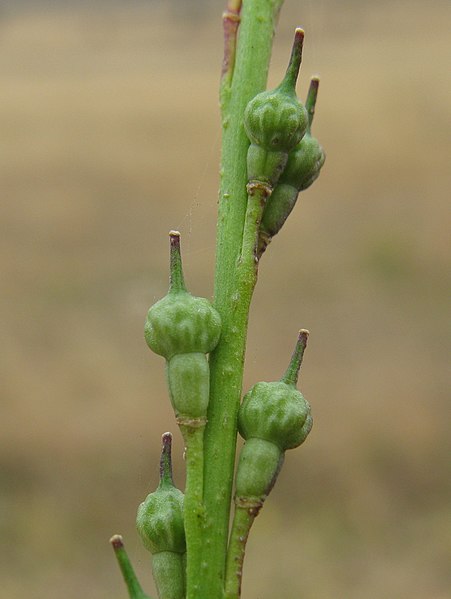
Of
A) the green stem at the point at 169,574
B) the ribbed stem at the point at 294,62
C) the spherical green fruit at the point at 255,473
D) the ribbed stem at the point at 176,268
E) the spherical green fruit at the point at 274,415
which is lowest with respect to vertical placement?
the green stem at the point at 169,574

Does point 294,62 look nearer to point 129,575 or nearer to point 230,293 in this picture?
point 230,293

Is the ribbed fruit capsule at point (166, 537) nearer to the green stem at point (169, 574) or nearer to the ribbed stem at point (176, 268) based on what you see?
the green stem at point (169, 574)

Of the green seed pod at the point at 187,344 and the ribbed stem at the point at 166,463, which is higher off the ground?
the green seed pod at the point at 187,344

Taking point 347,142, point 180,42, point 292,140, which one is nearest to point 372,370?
point 347,142

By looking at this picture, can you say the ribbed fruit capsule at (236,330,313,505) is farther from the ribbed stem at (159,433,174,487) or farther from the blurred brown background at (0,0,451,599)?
the blurred brown background at (0,0,451,599)

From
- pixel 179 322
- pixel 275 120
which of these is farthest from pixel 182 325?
pixel 275 120

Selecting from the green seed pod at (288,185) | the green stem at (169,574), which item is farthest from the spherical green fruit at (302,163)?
the green stem at (169,574)
